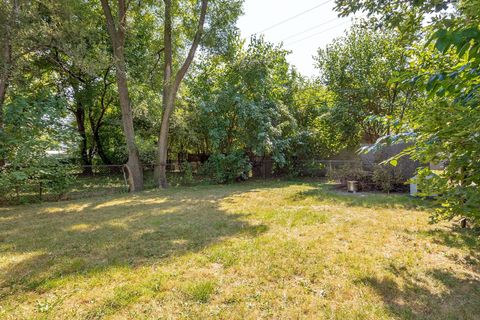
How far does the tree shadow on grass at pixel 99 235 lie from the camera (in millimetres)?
2762

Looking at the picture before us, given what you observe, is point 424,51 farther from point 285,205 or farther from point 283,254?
point 285,205

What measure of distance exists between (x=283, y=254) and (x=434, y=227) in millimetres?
2623

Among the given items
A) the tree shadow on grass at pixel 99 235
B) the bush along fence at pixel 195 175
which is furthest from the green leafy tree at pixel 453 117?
the bush along fence at pixel 195 175

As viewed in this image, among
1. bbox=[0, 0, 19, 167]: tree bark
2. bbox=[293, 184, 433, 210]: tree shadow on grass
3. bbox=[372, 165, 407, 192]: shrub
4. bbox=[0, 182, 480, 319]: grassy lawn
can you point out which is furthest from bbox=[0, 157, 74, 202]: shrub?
bbox=[372, 165, 407, 192]: shrub

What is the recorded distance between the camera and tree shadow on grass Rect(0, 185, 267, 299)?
Result: 9.06 feet

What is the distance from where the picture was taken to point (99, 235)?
3898 mm

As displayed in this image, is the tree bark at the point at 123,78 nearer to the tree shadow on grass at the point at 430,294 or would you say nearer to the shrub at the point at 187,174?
the shrub at the point at 187,174

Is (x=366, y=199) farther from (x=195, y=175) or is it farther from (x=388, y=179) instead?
(x=195, y=175)

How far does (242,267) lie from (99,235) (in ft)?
8.33

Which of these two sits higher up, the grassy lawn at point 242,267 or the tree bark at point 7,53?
the tree bark at point 7,53

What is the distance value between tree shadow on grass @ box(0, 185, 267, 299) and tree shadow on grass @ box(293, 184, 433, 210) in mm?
2552

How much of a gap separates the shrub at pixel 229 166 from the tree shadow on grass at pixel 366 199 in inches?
137

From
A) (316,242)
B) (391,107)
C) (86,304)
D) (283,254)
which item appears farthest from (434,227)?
(391,107)

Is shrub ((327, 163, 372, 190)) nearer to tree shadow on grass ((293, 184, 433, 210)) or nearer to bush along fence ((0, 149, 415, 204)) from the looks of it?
bush along fence ((0, 149, 415, 204))
